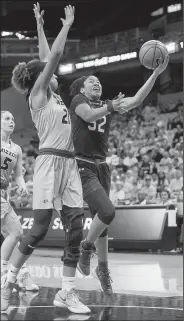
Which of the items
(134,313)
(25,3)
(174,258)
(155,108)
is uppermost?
(25,3)

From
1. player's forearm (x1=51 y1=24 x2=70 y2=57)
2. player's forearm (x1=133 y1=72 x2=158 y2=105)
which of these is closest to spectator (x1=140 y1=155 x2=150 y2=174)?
player's forearm (x1=133 y1=72 x2=158 y2=105)

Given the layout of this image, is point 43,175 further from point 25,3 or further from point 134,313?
point 25,3

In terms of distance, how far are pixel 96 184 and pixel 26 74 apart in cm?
121

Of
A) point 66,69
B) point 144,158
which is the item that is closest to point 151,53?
point 144,158

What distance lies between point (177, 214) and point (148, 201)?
4.27 ft

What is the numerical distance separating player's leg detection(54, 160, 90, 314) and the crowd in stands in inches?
223

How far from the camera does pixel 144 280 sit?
358 inches

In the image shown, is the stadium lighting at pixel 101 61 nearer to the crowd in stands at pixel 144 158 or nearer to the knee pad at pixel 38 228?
the crowd in stands at pixel 144 158

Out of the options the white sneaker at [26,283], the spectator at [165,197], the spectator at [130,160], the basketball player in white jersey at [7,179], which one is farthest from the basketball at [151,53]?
the spectator at [130,160]

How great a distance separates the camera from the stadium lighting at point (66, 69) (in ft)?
87.9

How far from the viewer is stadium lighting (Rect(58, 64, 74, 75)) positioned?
26.8m

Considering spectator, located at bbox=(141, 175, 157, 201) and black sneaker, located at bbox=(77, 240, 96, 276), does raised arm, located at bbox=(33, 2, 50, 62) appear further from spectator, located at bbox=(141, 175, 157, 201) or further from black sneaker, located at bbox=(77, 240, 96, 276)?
spectator, located at bbox=(141, 175, 157, 201)

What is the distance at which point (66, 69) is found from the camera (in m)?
26.9

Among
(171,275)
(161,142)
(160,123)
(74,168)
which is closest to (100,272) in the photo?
(74,168)
